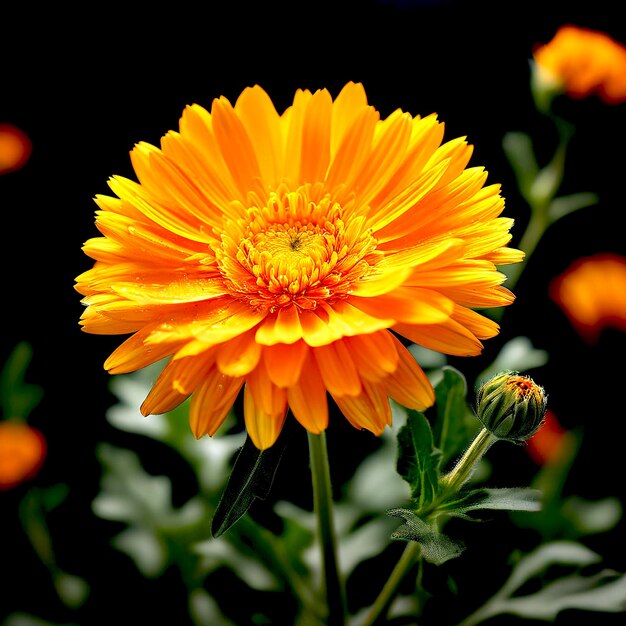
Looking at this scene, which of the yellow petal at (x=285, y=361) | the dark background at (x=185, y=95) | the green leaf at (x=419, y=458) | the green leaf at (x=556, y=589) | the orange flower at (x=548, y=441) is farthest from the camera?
the dark background at (x=185, y=95)

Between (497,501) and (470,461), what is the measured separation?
56 millimetres

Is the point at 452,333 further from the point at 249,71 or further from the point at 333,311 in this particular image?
the point at 249,71

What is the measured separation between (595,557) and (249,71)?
3.19 feet

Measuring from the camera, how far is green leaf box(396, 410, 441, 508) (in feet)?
2.04

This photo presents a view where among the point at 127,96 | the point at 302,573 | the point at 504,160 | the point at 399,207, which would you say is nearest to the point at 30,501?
the point at 302,573

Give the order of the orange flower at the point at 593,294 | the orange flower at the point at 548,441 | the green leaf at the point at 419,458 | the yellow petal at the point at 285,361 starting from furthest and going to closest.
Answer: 1. the orange flower at the point at 593,294
2. the orange flower at the point at 548,441
3. the green leaf at the point at 419,458
4. the yellow petal at the point at 285,361

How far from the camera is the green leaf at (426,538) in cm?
54

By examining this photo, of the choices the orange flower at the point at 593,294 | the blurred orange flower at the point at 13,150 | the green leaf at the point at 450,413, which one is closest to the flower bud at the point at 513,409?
the green leaf at the point at 450,413

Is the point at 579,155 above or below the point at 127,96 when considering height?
below

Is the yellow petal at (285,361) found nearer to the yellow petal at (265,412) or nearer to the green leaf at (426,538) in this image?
the yellow petal at (265,412)

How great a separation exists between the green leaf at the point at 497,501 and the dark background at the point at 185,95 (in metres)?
0.61

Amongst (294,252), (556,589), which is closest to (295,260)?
(294,252)

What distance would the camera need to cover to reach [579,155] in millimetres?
1264

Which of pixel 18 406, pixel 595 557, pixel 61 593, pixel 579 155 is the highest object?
pixel 579 155
